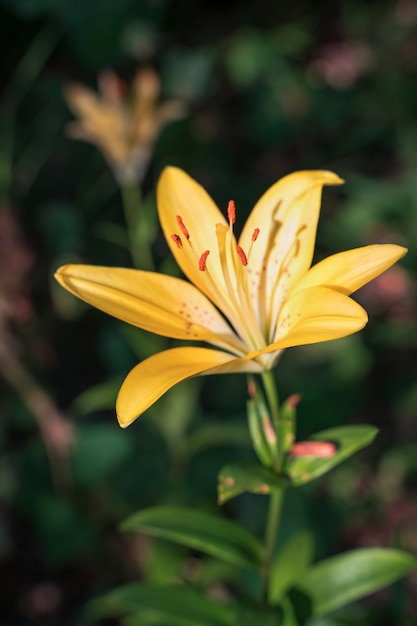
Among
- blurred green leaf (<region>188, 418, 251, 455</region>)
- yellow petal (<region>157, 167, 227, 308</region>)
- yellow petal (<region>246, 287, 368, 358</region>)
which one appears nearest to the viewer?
yellow petal (<region>246, 287, 368, 358</region>)

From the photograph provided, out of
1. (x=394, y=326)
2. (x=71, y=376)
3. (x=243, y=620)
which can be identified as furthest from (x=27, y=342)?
(x=243, y=620)

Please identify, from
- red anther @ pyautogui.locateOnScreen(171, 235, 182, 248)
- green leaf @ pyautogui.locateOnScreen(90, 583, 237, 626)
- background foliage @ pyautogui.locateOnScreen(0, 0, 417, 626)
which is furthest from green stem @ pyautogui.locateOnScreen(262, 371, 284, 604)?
background foliage @ pyautogui.locateOnScreen(0, 0, 417, 626)

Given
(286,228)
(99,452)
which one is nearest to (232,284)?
(286,228)

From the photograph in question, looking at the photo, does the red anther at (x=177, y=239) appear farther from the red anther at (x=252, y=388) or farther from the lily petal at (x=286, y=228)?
the red anther at (x=252, y=388)

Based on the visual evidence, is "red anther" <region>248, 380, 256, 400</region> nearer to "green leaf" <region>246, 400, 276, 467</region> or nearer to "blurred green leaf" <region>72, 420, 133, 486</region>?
"green leaf" <region>246, 400, 276, 467</region>

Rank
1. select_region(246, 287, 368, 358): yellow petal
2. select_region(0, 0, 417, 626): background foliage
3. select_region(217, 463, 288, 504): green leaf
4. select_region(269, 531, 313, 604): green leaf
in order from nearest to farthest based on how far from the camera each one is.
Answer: select_region(246, 287, 368, 358): yellow petal → select_region(217, 463, 288, 504): green leaf → select_region(269, 531, 313, 604): green leaf → select_region(0, 0, 417, 626): background foliage

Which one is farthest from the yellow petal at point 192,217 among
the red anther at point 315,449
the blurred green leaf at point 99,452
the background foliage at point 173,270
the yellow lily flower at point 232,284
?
the blurred green leaf at point 99,452

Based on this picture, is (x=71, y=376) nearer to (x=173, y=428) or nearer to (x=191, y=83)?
(x=173, y=428)
